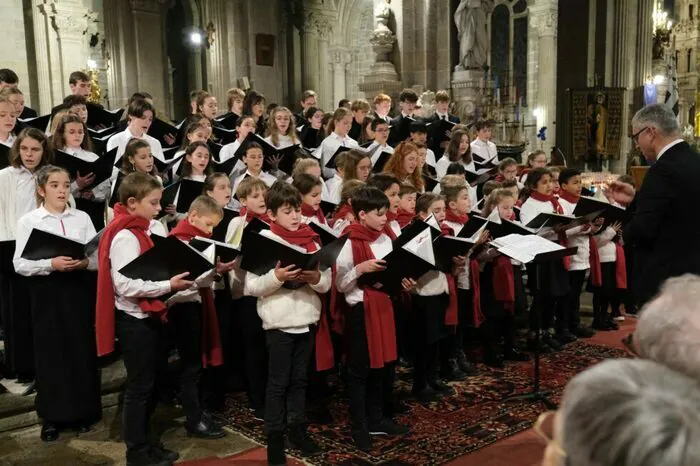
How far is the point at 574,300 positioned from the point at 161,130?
403cm

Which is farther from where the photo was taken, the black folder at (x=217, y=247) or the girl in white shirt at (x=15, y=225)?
the girl in white shirt at (x=15, y=225)

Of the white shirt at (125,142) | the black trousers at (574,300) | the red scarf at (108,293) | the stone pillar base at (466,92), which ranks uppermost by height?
the stone pillar base at (466,92)

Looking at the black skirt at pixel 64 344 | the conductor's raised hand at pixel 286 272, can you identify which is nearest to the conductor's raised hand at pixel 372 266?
the conductor's raised hand at pixel 286 272

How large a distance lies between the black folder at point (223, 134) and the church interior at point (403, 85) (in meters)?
0.50

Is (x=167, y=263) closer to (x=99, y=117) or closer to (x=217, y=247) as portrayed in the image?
(x=217, y=247)

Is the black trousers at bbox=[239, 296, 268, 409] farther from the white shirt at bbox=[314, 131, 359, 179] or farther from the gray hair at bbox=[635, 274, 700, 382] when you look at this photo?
the gray hair at bbox=[635, 274, 700, 382]

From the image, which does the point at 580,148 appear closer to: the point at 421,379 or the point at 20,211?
the point at 421,379

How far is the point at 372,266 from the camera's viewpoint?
3773 mm

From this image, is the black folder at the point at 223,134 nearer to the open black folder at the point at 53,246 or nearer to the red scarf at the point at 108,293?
the open black folder at the point at 53,246

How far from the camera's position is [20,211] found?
4406mm

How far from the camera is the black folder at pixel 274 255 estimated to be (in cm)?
353

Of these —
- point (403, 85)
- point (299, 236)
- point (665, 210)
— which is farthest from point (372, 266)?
point (403, 85)

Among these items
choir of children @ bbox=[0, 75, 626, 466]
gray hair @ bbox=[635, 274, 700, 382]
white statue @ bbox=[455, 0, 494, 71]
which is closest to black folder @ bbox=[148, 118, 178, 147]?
choir of children @ bbox=[0, 75, 626, 466]

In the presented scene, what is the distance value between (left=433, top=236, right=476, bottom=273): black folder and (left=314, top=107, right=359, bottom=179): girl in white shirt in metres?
2.37
